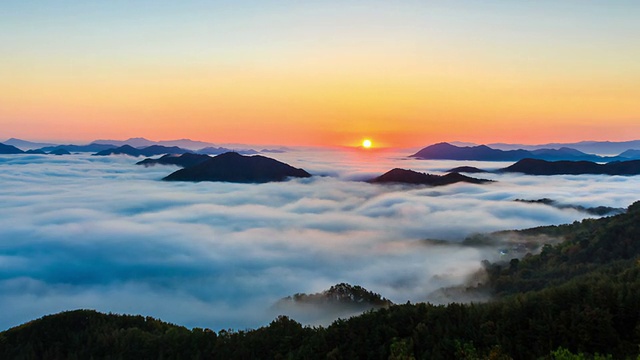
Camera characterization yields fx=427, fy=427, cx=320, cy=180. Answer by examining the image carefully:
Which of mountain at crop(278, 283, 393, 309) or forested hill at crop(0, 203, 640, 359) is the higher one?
forested hill at crop(0, 203, 640, 359)

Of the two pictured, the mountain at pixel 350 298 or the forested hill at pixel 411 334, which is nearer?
the forested hill at pixel 411 334

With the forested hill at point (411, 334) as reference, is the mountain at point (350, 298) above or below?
below

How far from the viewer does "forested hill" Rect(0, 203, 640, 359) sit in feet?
104

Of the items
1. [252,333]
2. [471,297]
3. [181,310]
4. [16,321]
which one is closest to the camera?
[252,333]

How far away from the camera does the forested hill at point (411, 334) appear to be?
104 ft

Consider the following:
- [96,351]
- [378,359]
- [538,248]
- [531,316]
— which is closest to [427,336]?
[378,359]

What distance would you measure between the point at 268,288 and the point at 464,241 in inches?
3590

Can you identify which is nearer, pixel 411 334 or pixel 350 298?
pixel 411 334

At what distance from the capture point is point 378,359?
3550cm

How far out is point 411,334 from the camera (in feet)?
124

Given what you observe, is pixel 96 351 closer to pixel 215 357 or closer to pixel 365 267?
pixel 215 357

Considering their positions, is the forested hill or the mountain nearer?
the forested hill

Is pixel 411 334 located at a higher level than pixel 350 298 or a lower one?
higher

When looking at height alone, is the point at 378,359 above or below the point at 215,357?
above
